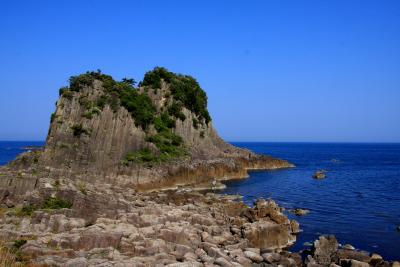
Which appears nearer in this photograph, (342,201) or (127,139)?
(342,201)

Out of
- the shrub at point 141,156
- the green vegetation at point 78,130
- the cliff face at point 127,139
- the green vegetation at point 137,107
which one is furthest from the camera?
the green vegetation at point 137,107

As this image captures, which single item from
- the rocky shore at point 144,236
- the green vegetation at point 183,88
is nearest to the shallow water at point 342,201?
the rocky shore at point 144,236

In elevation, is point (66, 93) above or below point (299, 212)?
above

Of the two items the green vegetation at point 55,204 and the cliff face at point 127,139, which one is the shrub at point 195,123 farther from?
the green vegetation at point 55,204

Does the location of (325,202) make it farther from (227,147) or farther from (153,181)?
(227,147)

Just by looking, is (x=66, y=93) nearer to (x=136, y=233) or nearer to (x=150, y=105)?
(x=150, y=105)

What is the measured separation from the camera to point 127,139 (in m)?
70.0

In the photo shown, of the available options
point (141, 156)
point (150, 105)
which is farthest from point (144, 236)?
point (150, 105)

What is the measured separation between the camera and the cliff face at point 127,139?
6400 cm

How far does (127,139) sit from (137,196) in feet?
72.7

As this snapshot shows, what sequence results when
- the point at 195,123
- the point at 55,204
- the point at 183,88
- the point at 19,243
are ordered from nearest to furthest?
the point at 19,243
the point at 55,204
the point at 195,123
the point at 183,88

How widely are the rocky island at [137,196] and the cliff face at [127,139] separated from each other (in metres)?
0.18

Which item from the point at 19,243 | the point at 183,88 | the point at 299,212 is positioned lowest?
the point at 299,212

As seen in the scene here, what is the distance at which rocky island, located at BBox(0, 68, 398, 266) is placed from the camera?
26.9m
